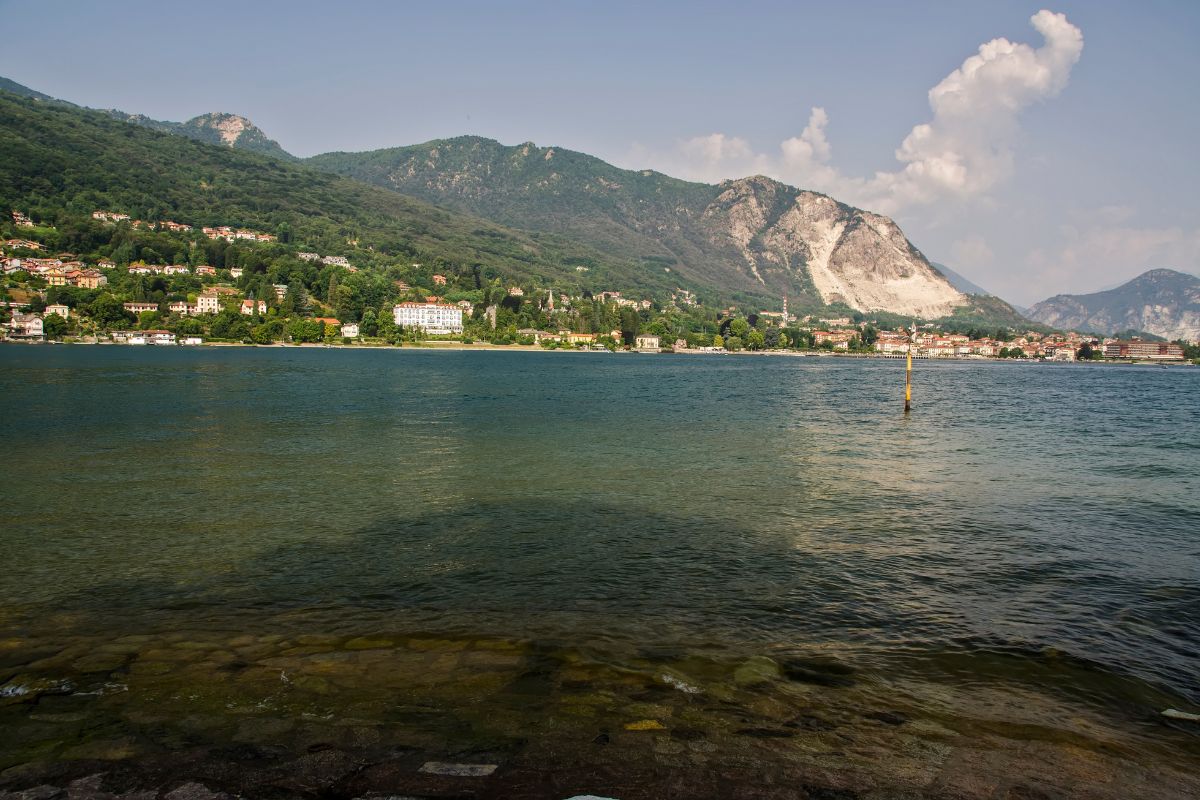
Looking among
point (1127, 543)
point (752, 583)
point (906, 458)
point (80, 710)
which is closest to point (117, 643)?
point (80, 710)

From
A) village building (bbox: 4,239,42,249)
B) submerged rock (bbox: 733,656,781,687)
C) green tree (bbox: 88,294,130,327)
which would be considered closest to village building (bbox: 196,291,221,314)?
green tree (bbox: 88,294,130,327)

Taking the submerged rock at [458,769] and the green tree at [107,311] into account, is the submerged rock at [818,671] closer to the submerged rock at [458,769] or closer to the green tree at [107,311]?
the submerged rock at [458,769]

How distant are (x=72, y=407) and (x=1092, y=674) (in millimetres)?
51194

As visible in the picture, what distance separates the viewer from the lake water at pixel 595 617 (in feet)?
23.4

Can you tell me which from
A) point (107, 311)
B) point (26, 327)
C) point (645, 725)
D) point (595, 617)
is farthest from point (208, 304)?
point (645, 725)

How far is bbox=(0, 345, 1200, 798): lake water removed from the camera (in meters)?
7.12

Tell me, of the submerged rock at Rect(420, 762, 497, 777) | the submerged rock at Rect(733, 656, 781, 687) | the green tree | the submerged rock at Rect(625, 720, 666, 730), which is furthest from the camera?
the green tree

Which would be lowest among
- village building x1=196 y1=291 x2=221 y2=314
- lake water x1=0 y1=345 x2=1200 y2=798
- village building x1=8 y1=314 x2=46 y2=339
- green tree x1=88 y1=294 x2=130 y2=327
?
lake water x1=0 y1=345 x2=1200 y2=798

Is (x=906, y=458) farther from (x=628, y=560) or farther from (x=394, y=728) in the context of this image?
(x=394, y=728)

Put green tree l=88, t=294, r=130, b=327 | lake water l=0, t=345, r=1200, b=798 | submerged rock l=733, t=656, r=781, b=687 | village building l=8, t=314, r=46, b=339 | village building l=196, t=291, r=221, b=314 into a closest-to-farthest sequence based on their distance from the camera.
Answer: lake water l=0, t=345, r=1200, b=798, submerged rock l=733, t=656, r=781, b=687, village building l=8, t=314, r=46, b=339, green tree l=88, t=294, r=130, b=327, village building l=196, t=291, r=221, b=314

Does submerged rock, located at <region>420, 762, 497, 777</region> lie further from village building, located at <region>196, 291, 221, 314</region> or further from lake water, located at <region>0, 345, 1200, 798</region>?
village building, located at <region>196, 291, 221, 314</region>

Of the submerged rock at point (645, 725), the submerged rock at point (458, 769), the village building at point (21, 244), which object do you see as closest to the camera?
the submerged rock at point (458, 769)

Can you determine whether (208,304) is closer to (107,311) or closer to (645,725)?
(107,311)

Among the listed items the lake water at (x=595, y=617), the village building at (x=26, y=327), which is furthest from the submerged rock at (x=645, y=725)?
the village building at (x=26, y=327)
